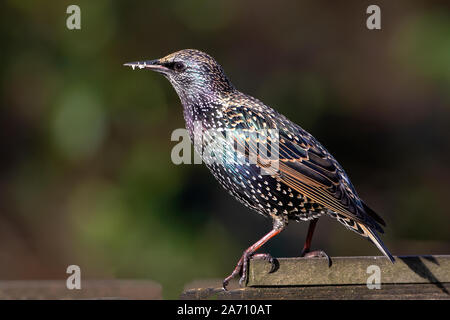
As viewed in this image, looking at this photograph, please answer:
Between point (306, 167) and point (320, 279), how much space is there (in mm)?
813

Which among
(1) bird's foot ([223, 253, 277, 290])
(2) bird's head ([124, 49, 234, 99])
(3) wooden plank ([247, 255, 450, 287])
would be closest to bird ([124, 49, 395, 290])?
(2) bird's head ([124, 49, 234, 99])

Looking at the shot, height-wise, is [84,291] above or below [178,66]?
below

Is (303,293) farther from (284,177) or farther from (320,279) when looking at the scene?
(284,177)

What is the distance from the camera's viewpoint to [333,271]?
2.45 m

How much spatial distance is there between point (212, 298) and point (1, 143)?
411cm

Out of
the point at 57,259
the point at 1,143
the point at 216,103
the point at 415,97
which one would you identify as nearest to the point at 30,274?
the point at 57,259

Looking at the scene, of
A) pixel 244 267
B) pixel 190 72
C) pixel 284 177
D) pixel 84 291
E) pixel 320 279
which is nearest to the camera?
pixel 320 279

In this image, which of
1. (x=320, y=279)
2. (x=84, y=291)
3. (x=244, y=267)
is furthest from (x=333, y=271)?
(x=84, y=291)

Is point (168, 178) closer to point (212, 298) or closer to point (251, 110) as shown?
point (251, 110)

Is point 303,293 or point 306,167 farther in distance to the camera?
point 306,167

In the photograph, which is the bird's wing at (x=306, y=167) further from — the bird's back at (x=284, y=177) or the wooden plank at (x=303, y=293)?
the wooden plank at (x=303, y=293)

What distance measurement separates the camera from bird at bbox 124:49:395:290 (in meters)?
3.09

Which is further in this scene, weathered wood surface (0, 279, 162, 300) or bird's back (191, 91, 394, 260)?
bird's back (191, 91, 394, 260)

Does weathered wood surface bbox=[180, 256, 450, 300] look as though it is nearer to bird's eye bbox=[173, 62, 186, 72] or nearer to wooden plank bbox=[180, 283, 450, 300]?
wooden plank bbox=[180, 283, 450, 300]
